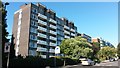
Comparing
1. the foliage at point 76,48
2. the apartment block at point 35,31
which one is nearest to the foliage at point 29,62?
the foliage at point 76,48

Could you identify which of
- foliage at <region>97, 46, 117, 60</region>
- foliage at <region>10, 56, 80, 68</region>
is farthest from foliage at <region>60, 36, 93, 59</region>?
foliage at <region>97, 46, 117, 60</region>

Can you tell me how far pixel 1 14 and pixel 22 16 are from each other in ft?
153

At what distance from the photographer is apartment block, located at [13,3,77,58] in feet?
236

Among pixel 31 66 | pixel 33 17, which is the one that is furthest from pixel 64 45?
pixel 31 66

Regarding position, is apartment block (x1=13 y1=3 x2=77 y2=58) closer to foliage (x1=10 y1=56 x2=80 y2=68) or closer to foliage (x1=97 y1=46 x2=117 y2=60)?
foliage (x1=10 y1=56 x2=80 y2=68)

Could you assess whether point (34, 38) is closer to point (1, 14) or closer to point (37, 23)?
point (37, 23)

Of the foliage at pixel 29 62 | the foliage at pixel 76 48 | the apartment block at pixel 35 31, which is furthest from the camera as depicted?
the apartment block at pixel 35 31

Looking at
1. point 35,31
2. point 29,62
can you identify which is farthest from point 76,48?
point 29,62

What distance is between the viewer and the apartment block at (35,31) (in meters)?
71.9

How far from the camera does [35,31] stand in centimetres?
7462

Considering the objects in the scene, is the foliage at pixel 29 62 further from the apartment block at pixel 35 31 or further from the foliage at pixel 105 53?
the foliage at pixel 105 53

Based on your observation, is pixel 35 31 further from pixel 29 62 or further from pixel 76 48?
pixel 29 62

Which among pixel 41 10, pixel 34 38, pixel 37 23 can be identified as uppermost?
pixel 41 10

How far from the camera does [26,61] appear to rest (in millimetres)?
38750
